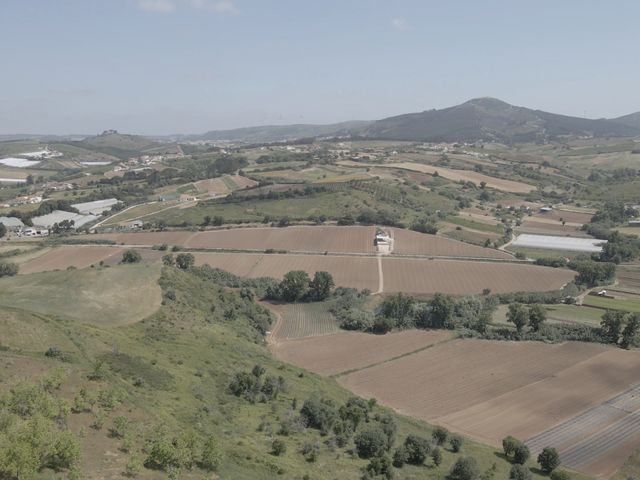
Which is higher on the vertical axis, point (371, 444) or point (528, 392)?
point (371, 444)

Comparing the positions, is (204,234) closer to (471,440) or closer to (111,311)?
(111,311)

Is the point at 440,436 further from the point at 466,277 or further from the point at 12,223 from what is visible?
the point at 12,223

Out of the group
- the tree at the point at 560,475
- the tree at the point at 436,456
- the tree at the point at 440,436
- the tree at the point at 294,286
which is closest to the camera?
the tree at the point at 560,475

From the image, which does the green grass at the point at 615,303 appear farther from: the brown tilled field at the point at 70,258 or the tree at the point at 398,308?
the brown tilled field at the point at 70,258

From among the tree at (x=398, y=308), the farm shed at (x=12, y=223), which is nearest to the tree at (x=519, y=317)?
the tree at (x=398, y=308)

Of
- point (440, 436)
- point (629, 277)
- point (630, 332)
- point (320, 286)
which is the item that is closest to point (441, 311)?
point (320, 286)

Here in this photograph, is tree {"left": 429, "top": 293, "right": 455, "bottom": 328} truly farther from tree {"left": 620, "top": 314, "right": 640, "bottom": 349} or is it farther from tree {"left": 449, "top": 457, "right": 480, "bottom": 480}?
tree {"left": 449, "top": 457, "right": 480, "bottom": 480}

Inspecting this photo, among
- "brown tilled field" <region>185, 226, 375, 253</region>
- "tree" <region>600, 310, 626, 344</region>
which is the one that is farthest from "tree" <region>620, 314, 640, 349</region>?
"brown tilled field" <region>185, 226, 375, 253</region>
